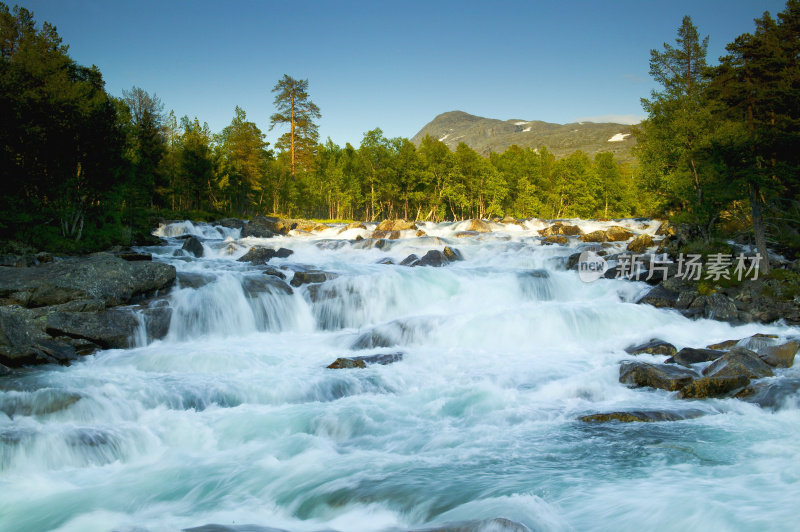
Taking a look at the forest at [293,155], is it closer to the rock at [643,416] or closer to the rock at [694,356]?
the rock at [694,356]

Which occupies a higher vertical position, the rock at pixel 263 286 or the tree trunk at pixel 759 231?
the tree trunk at pixel 759 231

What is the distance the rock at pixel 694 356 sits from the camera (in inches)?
420


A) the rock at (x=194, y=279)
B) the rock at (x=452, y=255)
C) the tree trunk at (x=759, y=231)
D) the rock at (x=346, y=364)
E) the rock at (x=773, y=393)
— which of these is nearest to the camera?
the rock at (x=773, y=393)

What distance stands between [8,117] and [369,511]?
22535 mm

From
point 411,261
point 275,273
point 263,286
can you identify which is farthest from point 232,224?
point 263,286

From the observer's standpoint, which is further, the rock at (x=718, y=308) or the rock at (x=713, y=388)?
the rock at (x=718, y=308)

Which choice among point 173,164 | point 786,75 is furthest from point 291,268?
point 173,164

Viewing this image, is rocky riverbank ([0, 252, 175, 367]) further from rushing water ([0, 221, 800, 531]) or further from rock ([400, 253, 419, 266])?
rock ([400, 253, 419, 266])

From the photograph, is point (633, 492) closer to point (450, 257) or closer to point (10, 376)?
point (10, 376)

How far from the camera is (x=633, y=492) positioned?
5590mm

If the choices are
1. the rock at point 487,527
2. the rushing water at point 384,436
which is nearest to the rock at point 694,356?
the rushing water at point 384,436

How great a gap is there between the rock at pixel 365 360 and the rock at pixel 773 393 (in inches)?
288

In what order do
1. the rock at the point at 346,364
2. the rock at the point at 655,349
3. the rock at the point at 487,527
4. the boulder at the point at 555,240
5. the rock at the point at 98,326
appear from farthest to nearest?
the boulder at the point at 555,240
the rock at the point at 655,349
the rock at the point at 98,326
the rock at the point at 346,364
the rock at the point at 487,527

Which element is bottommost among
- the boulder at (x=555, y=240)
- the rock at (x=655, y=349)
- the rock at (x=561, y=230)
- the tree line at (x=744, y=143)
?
the rock at (x=655, y=349)
